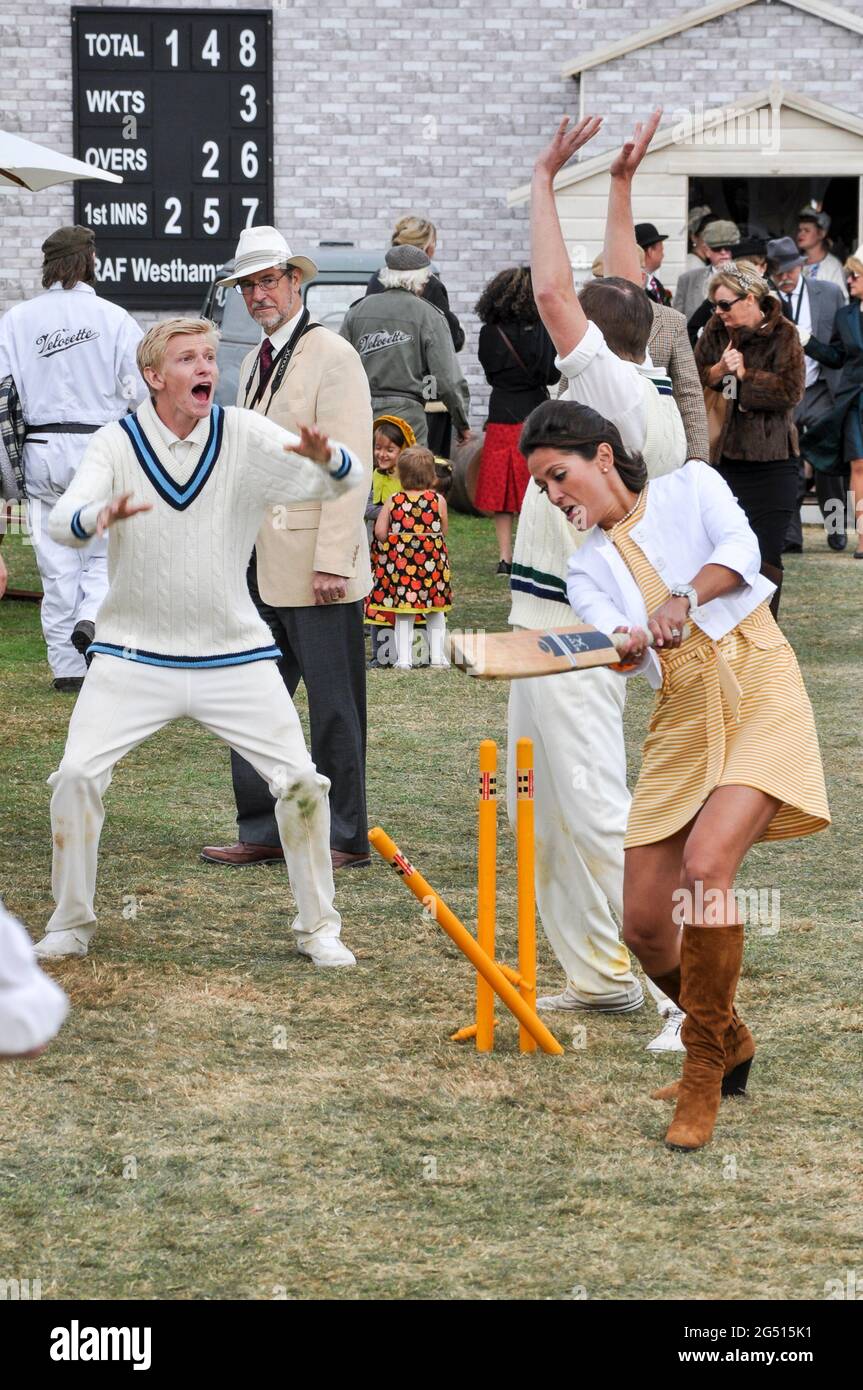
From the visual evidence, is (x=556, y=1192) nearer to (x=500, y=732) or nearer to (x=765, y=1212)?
(x=765, y=1212)

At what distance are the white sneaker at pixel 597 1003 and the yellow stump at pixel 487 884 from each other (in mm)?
332

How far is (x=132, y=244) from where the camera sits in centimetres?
2031

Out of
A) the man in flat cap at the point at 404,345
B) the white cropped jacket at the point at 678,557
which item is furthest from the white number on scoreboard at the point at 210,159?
the white cropped jacket at the point at 678,557

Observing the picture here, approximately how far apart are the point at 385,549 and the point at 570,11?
12954 millimetres

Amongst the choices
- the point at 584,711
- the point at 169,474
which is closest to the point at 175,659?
the point at 169,474

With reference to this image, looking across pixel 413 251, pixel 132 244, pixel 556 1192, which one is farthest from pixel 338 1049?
pixel 132 244

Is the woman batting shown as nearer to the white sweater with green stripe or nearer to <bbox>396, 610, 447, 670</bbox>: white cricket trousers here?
the white sweater with green stripe

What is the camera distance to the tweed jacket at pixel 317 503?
6.46 metres

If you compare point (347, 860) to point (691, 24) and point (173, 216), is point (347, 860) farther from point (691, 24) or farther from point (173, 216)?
point (691, 24)

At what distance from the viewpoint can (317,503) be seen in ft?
21.5

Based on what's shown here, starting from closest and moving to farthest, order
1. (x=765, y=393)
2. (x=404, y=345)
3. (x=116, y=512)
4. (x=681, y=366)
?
(x=116, y=512) → (x=681, y=366) → (x=765, y=393) → (x=404, y=345)

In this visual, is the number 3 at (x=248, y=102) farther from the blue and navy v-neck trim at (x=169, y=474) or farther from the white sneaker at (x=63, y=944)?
the white sneaker at (x=63, y=944)

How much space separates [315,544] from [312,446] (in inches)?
58.5

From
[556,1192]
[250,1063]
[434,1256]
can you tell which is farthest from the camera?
[250,1063]
